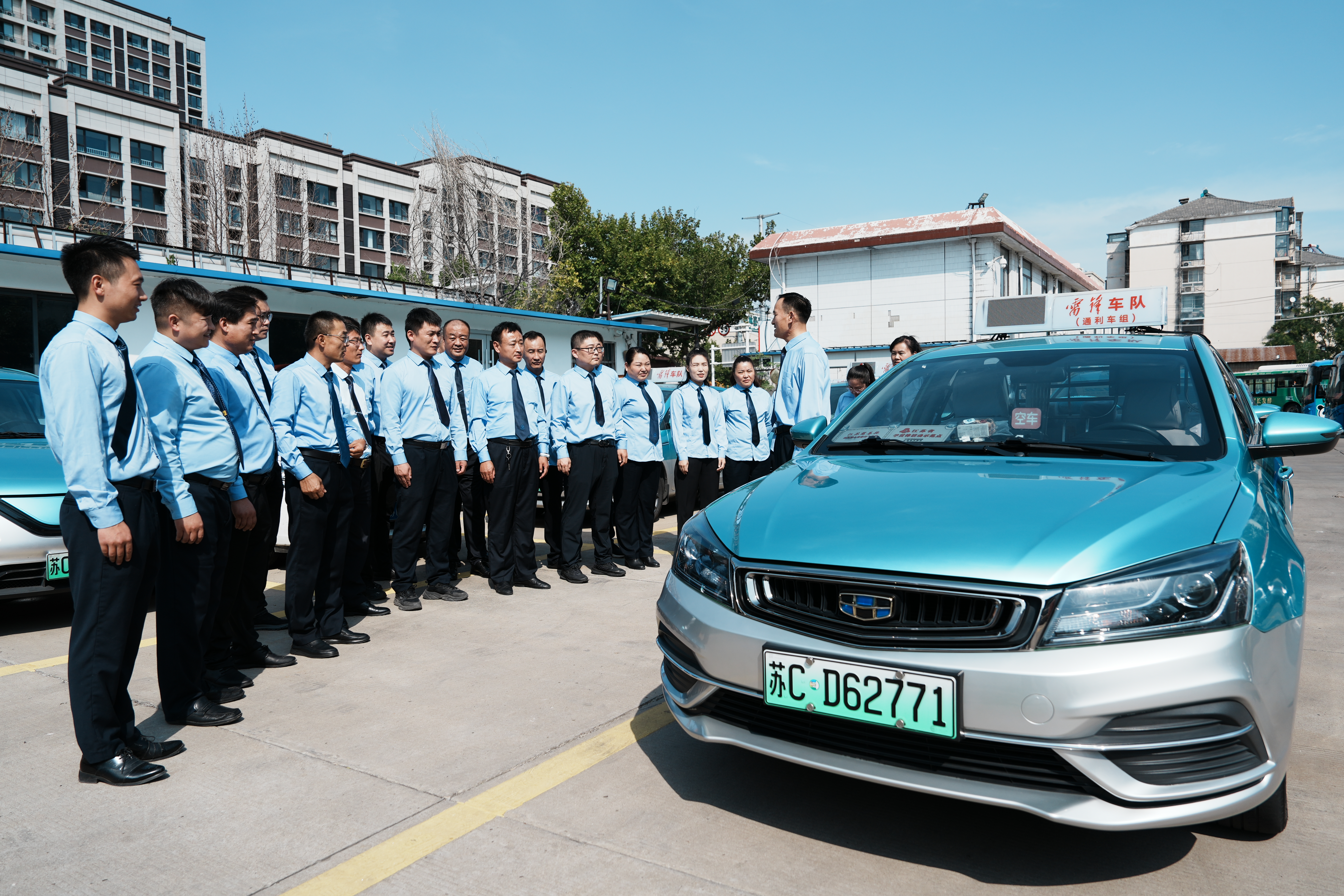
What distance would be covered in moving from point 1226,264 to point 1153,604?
83.7 metres

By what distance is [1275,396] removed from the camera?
1526 inches

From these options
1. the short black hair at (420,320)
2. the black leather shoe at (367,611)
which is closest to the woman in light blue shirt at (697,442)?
the short black hair at (420,320)

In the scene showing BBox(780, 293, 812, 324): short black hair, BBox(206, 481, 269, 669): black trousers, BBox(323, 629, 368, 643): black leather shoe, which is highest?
BBox(780, 293, 812, 324): short black hair

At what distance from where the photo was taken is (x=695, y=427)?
7660 millimetres

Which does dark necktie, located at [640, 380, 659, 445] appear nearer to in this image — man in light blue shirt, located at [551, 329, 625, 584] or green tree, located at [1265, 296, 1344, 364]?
man in light blue shirt, located at [551, 329, 625, 584]

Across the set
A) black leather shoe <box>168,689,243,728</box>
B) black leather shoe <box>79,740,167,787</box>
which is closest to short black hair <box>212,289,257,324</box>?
black leather shoe <box>168,689,243,728</box>

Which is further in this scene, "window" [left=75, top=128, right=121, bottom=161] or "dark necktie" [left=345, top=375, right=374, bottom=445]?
"window" [left=75, top=128, right=121, bottom=161]

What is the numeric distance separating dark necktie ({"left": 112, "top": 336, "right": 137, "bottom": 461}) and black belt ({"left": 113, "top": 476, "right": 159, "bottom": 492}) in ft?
0.24

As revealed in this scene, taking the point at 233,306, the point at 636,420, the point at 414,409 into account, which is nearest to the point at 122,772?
the point at 233,306

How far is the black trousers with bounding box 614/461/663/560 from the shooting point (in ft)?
23.5

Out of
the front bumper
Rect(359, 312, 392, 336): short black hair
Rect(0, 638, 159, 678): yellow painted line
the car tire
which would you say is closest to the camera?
the front bumper

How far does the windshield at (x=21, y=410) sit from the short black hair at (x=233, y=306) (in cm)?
256

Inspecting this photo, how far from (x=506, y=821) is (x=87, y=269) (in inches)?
92.8

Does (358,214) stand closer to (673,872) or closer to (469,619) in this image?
(469,619)
